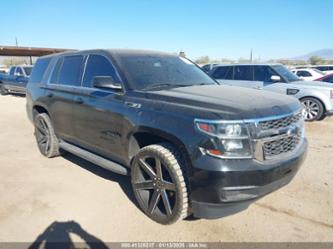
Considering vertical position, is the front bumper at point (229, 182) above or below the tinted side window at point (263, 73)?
below

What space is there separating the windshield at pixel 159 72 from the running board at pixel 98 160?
1.07 meters

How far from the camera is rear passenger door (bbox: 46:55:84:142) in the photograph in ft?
14.0

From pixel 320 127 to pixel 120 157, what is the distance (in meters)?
6.39

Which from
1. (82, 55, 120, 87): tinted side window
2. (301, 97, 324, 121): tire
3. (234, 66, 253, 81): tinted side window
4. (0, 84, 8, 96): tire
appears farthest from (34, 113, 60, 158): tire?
(0, 84, 8, 96): tire

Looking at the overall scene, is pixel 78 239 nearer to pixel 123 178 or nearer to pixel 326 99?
pixel 123 178

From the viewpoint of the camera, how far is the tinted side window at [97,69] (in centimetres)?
362

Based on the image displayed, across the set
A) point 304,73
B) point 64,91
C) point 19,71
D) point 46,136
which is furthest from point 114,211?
point 304,73

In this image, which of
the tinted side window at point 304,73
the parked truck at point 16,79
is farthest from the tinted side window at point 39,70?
the tinted side window at point 304,73

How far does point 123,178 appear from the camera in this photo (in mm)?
4305

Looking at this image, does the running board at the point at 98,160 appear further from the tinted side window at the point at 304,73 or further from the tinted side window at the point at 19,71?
the tinted side window at the point at 304,73

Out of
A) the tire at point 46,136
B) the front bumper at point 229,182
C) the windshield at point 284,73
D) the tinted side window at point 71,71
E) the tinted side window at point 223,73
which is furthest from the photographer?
the tinted side window at point 223,73

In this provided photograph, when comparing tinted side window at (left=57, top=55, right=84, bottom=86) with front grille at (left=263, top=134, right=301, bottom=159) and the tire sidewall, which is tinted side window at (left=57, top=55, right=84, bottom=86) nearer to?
the tire sidewall

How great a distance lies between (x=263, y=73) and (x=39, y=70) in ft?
20.9

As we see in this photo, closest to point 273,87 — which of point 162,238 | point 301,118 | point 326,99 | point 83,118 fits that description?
point 326,99
